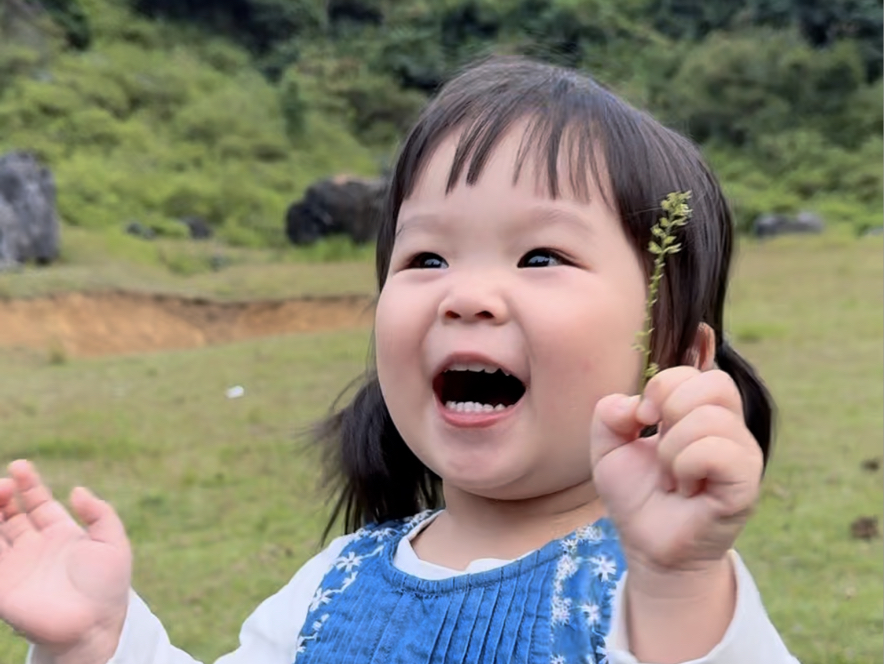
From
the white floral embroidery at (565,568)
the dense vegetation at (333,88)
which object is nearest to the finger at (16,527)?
the white floral embroidery at (565,568)

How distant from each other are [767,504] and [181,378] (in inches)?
107

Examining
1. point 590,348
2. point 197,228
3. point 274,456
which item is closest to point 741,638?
point 590,348

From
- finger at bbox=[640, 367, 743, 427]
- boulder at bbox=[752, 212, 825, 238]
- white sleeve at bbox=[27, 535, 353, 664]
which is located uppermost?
finger at bbox=[640, 367, 743, 427]

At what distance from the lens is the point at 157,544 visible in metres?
2.58

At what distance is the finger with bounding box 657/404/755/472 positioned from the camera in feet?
2.05

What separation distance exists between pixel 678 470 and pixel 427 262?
1.30ft

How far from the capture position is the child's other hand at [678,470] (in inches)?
24.5

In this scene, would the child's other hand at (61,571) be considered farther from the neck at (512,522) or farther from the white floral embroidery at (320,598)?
the neck at (512,522)

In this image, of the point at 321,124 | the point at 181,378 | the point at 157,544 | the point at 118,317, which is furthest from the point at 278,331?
the point at 321,124

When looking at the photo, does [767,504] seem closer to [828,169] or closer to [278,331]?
[278,331]

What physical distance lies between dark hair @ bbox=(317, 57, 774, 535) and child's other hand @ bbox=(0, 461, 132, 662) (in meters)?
0.40

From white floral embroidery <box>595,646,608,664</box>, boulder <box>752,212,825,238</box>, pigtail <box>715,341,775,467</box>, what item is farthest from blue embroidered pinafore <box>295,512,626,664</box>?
boulder <box>752,212,825,238</box>

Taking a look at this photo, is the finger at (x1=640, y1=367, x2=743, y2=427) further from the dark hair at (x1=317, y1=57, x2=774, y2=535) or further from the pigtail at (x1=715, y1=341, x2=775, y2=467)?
the pigtail at (x1=715, y1=341, x2=775, y2=467)

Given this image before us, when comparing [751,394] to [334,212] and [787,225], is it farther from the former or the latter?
[787,225]
